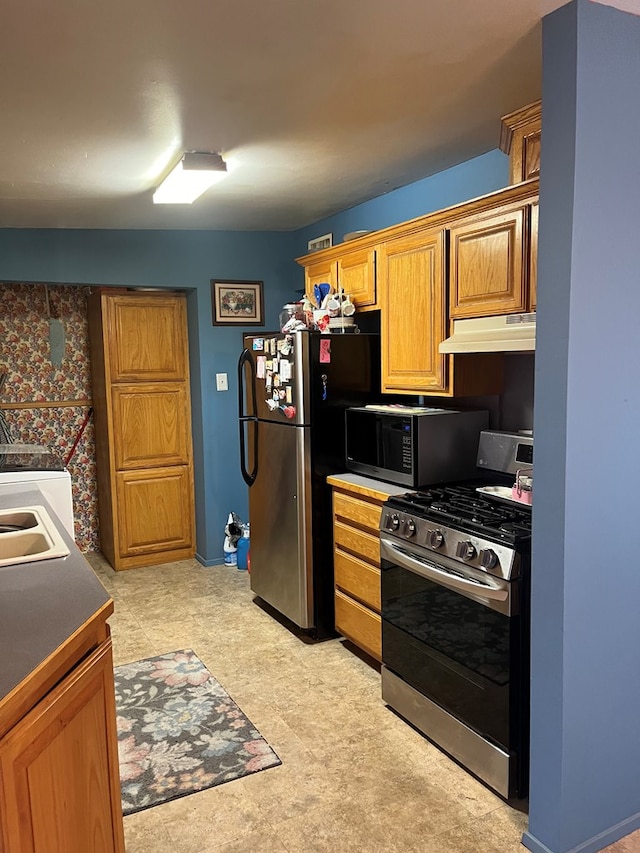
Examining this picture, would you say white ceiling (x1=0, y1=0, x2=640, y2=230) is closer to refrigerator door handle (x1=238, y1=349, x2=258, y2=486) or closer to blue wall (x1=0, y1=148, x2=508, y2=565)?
blue wall (x1=0, y1=148, x2=508, y2=565)

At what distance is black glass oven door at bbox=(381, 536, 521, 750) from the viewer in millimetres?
2119

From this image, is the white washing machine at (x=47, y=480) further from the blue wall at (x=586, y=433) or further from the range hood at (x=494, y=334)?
the blue wall at (x=586, y=433)

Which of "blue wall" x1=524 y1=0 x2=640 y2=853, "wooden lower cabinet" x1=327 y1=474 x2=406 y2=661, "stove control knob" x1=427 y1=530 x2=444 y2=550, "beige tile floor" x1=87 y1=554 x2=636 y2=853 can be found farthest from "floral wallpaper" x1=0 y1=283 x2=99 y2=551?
"blue wall" x1=524 y1=0 x2=640 y2=853

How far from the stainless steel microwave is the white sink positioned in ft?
4.80

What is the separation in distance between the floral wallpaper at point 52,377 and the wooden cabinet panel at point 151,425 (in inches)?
21.1

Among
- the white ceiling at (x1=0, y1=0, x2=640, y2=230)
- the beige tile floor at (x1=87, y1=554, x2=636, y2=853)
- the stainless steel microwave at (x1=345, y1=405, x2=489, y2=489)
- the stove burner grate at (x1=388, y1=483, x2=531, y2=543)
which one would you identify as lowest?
the beige tile floor at (x1=87, y1=554, x2=636, y2=853)

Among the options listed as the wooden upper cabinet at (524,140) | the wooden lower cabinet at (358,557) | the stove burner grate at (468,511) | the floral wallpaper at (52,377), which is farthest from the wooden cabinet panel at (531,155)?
the floral wallpaper at (52,377)

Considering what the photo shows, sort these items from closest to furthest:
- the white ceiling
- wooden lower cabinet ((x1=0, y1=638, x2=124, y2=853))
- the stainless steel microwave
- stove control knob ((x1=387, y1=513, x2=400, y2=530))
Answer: wooden lower cabinet ((x1=0, y1=638, x2=124, y2=853)) → the white ceiling → stove control knob ((x1=387, y1=513, x2=400, y2=530)) → the stainless steel microwave

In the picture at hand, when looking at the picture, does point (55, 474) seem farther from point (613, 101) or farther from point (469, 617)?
point (613, 101)

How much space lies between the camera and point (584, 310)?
1788mm

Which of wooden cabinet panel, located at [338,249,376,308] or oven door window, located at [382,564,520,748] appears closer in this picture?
oven door window, located at [382,564,520,748]

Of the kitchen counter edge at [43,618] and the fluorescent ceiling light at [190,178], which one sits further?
the fluorescent ceiling light at [190,178]

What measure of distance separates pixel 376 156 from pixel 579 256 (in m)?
1.46

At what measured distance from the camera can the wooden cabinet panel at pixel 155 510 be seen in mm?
4703
